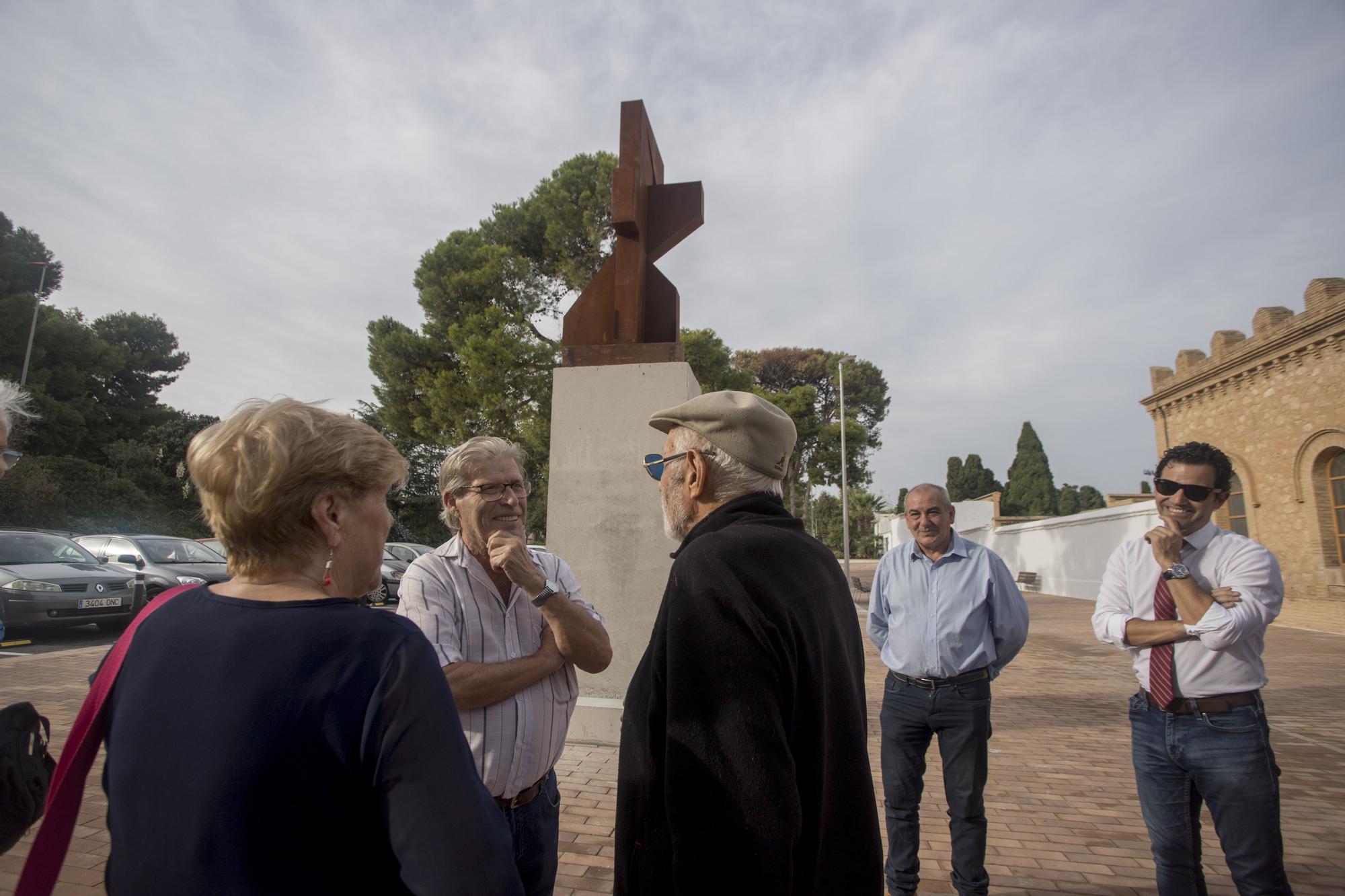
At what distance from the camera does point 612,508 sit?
194 inches

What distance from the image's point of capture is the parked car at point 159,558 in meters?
11.0

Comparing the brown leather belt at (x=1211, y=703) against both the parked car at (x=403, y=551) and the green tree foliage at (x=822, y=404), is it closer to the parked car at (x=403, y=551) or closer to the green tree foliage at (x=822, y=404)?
the parked car at (x=403, y=551)

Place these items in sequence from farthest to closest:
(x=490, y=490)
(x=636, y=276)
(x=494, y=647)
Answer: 1. (x=636, y=276)
2. (x=490, y=490)
3. (x=494, y=647)

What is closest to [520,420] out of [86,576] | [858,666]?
[86,576]

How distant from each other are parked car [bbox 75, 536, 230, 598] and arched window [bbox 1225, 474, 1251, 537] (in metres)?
21.3

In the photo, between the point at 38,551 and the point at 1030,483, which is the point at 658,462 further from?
the point at 1030,483

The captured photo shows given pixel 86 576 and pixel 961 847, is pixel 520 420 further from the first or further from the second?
pixel 961 847

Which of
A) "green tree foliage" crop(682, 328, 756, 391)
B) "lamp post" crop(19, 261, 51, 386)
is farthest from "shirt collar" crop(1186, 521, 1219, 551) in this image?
"lamp post" crop(19, 261, 51, 386)

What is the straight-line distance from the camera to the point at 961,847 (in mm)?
3119

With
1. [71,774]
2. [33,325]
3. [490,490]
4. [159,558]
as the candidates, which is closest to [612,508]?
[490,490]

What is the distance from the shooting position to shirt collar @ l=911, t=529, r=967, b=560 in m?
3.64

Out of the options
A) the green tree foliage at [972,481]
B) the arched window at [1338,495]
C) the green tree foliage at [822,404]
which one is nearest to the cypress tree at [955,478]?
the green tree foliage at [972,481]

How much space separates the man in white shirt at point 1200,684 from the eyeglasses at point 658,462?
1.90 m

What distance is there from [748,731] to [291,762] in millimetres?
737
